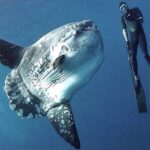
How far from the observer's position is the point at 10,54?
5.41m

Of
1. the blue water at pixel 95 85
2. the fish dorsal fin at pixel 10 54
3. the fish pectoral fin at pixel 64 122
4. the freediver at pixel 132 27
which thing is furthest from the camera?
the blue water at pixel 95 85

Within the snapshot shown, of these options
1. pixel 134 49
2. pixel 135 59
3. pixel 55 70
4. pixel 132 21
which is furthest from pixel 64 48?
pixel 132 21

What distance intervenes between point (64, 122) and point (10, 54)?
1263 millimetres

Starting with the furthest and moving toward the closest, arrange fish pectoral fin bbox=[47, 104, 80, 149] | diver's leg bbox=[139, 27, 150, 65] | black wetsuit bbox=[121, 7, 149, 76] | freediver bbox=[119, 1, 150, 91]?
diver's leg bbox=[139, 27, 150, 65] < black wetsuit bbox=[121, 7, 149, 76] < freediver bbox=[119, 1, 150, 91] < fish pectoral fin bbox=[47, 104, 80, 149]

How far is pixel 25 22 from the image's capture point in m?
26.3

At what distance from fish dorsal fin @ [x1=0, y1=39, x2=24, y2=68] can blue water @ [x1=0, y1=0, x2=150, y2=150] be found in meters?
15.6

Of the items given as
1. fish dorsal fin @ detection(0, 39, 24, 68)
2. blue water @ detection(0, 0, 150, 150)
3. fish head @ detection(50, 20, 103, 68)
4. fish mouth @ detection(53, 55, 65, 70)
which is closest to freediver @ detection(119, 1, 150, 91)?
fish dorsal fin @ detection(0, 39, 24, 68)

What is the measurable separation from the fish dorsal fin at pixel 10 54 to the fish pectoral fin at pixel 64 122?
35.2 inches

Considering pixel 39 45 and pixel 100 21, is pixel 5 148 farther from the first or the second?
pixel 39 45

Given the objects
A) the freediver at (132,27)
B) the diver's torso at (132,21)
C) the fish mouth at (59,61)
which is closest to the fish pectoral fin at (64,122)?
the fish mouth at (59,61)

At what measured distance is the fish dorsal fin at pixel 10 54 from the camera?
537 centimetres

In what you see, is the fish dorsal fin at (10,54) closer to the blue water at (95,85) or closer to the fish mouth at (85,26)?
the fish mouth at (85,26)

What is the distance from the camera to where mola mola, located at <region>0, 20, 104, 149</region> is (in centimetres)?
472

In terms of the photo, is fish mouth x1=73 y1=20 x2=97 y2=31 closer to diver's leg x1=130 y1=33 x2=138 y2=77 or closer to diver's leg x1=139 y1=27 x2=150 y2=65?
diver's leg x1=130 y1=33 x2=138 y2=77
